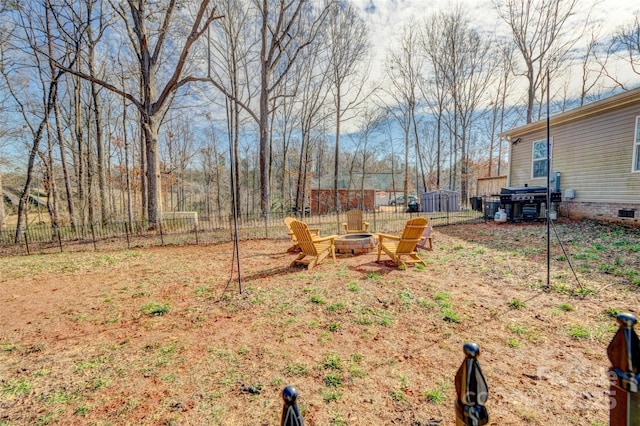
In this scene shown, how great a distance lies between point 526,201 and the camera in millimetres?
10023

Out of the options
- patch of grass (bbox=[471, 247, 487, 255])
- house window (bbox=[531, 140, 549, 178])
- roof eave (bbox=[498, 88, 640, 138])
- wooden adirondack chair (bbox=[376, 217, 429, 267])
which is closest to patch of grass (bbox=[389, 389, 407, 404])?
wooden adirondack chair (bbox=[376, 217, 429, 267])

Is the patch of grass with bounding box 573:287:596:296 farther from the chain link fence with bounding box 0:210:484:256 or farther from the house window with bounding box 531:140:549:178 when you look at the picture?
the house window with bounding box 531:140:549:178

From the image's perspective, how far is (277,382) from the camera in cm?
224

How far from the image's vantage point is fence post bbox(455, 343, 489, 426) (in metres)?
0.95

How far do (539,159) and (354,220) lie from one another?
8626mm

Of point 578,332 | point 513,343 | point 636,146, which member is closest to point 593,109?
point 636,146

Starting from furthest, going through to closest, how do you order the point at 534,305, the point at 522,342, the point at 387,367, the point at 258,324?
the point at 534,305
the point at 258,324
the point at 522,342
the point at 387,367

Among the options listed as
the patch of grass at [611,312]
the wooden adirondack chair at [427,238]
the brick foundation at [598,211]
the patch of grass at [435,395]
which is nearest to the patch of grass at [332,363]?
the patch of grass at [435,395]

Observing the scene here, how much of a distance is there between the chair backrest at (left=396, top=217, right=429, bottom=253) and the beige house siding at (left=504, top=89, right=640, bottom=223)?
25.5 feet

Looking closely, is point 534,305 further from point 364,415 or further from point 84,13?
point 84,13

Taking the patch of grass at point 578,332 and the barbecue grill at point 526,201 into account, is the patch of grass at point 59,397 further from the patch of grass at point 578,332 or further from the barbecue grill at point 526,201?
the barbecue grill at point 526,201

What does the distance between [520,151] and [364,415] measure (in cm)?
1371

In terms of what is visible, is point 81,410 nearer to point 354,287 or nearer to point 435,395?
point 435,395

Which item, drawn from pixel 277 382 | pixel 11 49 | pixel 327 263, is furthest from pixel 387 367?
pixel 11 49
